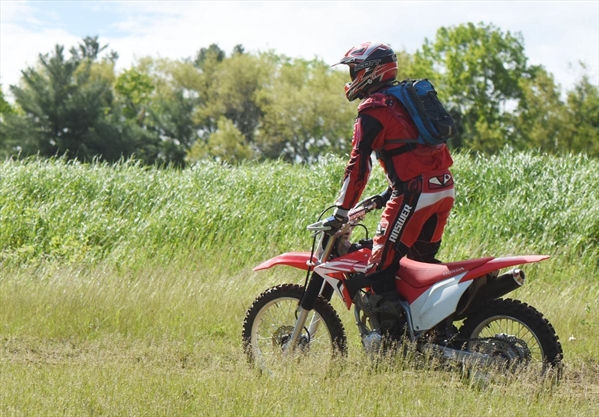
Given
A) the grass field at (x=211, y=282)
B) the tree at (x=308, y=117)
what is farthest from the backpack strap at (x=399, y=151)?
the tree at (x=308, y=117)

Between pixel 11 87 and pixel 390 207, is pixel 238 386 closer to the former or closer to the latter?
pixel 390 207

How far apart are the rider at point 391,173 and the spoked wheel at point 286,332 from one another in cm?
48

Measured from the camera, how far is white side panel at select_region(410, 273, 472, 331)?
5922 mm

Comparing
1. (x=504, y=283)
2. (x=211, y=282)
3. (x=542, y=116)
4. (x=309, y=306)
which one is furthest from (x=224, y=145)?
(x=504, y=283)

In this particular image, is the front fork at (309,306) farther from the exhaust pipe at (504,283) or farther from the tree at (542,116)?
the tree at (542,116)

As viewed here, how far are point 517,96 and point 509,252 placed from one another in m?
47.4

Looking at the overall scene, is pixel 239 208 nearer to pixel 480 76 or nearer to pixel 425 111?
pixel 425 111

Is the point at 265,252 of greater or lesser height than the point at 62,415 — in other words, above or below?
above

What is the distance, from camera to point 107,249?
1321 cm

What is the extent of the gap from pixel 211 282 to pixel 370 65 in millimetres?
4905

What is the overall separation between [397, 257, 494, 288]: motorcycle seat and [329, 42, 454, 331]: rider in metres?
0.08

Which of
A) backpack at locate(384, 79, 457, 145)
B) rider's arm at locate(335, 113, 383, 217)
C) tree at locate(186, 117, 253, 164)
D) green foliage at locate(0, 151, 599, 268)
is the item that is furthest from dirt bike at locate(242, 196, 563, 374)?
tree at locate(186, 117, 253, 164)

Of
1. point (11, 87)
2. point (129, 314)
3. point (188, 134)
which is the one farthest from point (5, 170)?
point (188, 134)

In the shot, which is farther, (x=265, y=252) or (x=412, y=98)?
(x=265, y=252)
